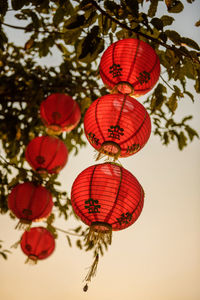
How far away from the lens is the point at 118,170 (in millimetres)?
1547

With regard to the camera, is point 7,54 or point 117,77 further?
point 7,54

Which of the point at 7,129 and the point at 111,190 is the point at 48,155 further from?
the point at 111,190

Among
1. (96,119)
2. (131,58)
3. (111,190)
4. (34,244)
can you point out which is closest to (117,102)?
(96,119)

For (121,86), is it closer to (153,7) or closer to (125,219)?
(153,7)

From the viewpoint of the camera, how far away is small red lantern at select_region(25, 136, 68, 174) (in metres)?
2.76

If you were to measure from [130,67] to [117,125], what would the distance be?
38 centimetres

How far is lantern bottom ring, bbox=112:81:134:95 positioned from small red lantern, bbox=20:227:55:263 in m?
2.24

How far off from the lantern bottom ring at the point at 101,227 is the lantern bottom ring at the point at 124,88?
79 cm

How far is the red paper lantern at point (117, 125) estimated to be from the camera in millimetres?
1544

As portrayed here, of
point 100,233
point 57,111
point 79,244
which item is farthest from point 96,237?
point 79,244

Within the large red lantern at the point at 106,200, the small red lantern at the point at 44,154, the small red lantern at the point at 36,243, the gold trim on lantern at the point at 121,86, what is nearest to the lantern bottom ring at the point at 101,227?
the large red lantern at the point at 106,200

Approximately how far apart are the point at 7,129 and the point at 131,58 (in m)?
2.02

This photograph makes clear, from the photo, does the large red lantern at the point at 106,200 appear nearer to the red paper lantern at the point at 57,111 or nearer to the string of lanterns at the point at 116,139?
the string of lanterns at the point at 116,139

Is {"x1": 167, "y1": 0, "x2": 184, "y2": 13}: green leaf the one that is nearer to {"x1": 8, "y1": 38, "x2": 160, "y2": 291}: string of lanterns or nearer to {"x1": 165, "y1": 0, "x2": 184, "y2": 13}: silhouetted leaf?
{"x1": 165, "y1": 0, "x2": 184, "y2": 13}: silhouetted leaf
